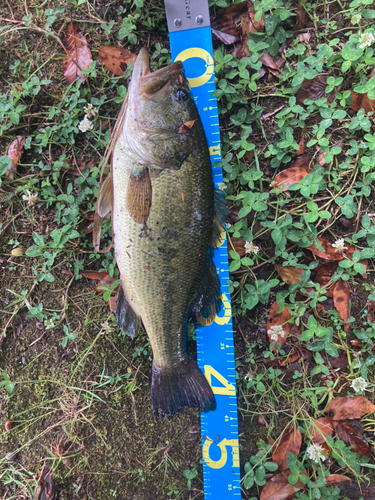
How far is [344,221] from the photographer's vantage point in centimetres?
211

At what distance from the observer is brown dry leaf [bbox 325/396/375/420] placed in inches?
79.0

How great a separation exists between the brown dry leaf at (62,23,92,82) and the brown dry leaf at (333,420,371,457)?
10.3 feet

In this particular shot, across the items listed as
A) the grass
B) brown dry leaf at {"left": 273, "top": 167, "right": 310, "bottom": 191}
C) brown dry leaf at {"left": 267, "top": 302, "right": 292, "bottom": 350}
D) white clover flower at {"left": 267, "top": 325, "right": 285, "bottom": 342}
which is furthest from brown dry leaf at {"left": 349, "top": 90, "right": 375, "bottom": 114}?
white clover flower at {"left": 267, "top": 325, "right": 285, "bottom": 342}

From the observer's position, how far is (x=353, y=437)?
1988mm

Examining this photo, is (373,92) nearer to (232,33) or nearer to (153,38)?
(232,33)

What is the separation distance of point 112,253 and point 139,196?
650mm

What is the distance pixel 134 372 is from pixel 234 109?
210cm

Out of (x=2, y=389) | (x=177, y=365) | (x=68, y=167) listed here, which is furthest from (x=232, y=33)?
(x=2, y=389)

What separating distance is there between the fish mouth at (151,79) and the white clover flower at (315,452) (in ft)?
8.09

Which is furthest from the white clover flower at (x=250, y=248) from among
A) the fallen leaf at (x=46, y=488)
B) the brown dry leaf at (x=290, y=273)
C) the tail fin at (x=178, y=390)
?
the fallen leaf at (x=46, y=488)

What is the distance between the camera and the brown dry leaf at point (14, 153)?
2.17m

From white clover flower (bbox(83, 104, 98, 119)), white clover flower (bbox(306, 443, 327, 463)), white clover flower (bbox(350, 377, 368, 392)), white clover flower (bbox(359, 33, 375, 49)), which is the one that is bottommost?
white clover flower (bbox(306, 443, 327, 463))

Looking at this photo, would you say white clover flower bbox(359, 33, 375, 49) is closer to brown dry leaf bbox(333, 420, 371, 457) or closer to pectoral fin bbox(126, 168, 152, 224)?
pectoral fin bbox(126, 168, 152, 224)

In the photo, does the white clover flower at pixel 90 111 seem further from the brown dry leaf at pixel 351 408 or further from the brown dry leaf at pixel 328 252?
the brown dry leaf at pixel 351 408
